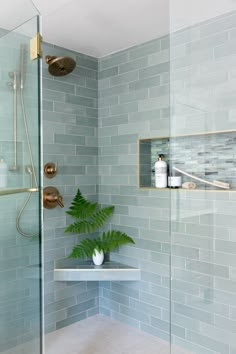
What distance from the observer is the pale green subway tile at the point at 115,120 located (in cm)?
278

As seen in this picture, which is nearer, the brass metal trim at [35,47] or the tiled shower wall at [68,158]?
the brass metal trim at [35,47]

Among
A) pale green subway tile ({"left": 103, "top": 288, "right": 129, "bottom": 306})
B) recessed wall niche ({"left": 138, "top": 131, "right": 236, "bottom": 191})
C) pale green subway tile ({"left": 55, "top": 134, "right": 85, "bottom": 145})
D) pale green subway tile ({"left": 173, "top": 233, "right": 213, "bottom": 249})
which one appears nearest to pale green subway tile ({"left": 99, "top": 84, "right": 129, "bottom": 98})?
pale green subway tile ({"left": 55, "top": 134, "right": 85, "bottom": 145})

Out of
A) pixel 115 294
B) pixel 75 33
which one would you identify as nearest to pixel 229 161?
pixel 75 33

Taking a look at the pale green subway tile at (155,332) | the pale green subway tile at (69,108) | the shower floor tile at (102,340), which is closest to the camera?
the shower floor tile at (102,340)

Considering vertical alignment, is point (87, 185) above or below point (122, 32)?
below

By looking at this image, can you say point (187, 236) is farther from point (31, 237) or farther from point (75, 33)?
point (75, 33)

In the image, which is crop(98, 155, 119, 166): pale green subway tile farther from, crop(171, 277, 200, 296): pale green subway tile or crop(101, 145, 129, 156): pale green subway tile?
crop(171, 277, 200, 296): pale green subway tile

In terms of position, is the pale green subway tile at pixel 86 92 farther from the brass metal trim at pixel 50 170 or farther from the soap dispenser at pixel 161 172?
the soap dispenser at pixel 161 172

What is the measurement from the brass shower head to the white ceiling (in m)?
0.16

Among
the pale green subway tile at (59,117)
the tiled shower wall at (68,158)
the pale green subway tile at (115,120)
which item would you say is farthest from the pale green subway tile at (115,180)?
the pale green subway tile at (59,117)

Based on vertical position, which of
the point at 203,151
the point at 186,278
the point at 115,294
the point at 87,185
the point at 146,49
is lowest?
the point at 115,294

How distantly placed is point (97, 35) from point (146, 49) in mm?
411

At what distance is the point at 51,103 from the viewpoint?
2646 mm

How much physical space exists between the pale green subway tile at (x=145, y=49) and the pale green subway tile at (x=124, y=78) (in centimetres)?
13
